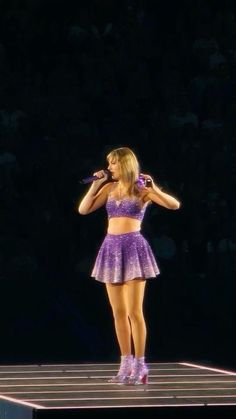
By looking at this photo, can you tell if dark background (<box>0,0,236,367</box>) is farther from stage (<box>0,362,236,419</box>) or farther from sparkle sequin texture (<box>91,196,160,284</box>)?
sparkle sequin texture (<box>91,196,160,284</box>)

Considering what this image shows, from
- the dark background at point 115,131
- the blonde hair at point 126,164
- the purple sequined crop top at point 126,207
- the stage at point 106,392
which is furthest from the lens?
the dark background at point 115,131

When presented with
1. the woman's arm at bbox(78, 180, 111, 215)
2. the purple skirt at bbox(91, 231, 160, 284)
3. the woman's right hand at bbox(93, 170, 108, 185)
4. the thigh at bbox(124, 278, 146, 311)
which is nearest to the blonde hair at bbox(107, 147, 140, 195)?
the woman's right hand at bbox(93, 170, 108, 185)

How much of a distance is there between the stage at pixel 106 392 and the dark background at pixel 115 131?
839 cm

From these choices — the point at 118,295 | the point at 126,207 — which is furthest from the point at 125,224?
the point at 118,295

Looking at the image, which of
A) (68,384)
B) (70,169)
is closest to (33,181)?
(70,169)

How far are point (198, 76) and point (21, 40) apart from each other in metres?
2.31

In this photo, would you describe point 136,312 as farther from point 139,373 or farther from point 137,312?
point 139,373

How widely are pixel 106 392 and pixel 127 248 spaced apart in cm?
96

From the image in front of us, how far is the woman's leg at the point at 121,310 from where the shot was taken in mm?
10984

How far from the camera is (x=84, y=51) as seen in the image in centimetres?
2189

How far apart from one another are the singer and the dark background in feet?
32.0

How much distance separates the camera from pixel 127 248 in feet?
36.0

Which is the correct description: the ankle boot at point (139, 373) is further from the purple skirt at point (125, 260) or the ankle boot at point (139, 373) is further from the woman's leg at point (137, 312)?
the purple skirt at point (125, 260)

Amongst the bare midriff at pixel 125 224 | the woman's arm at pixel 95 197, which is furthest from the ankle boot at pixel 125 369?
the woman's arm at pixel 95 197
